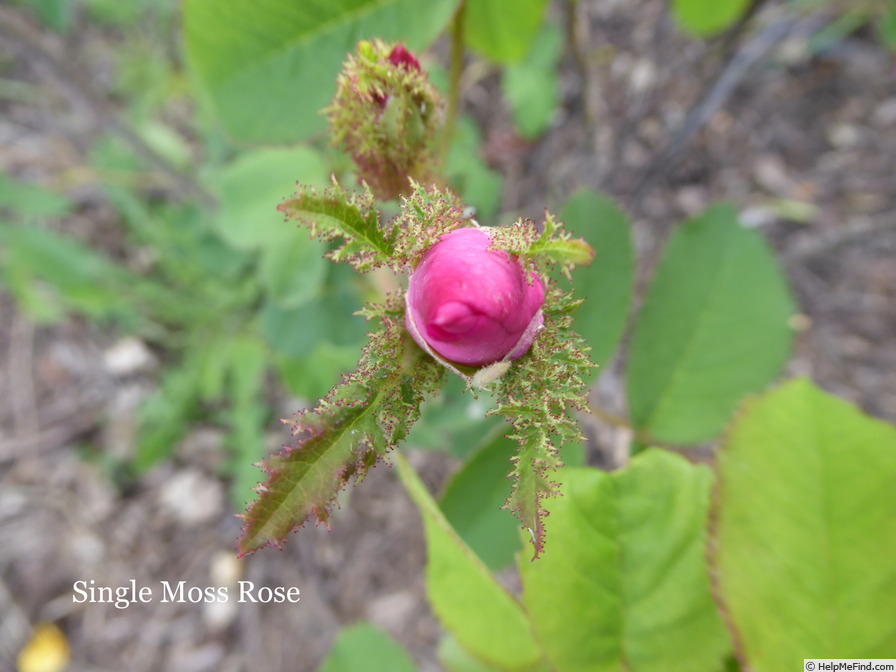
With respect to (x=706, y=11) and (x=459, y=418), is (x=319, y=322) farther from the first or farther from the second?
(x=706, y=11)

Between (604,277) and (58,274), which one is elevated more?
(58,274)

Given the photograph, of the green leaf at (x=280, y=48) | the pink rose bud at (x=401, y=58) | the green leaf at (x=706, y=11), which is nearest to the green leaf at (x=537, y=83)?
the green leaf at (x=706, y=11)

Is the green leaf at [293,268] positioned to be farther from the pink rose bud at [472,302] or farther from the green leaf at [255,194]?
the pink rose bud at [472,302]

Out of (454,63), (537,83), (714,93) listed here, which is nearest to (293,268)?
(454,63)

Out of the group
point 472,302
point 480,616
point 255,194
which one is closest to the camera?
point 472,302

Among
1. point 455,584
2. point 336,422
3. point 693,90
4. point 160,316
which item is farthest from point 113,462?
point 693,90

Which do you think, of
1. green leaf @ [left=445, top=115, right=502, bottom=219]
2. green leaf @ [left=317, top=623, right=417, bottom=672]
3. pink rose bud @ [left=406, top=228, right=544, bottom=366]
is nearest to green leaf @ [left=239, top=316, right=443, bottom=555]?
pink rose bud @ [left=406, top=228, right=544, bottom=366]

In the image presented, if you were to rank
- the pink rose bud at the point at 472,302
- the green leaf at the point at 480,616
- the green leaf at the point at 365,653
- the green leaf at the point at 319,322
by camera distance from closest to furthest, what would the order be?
the pink rose bud at the point at 472,302, the green leaf at the point at 480,616, the green leaf at the point at 365,653, the green leaf at the point at 319,322
